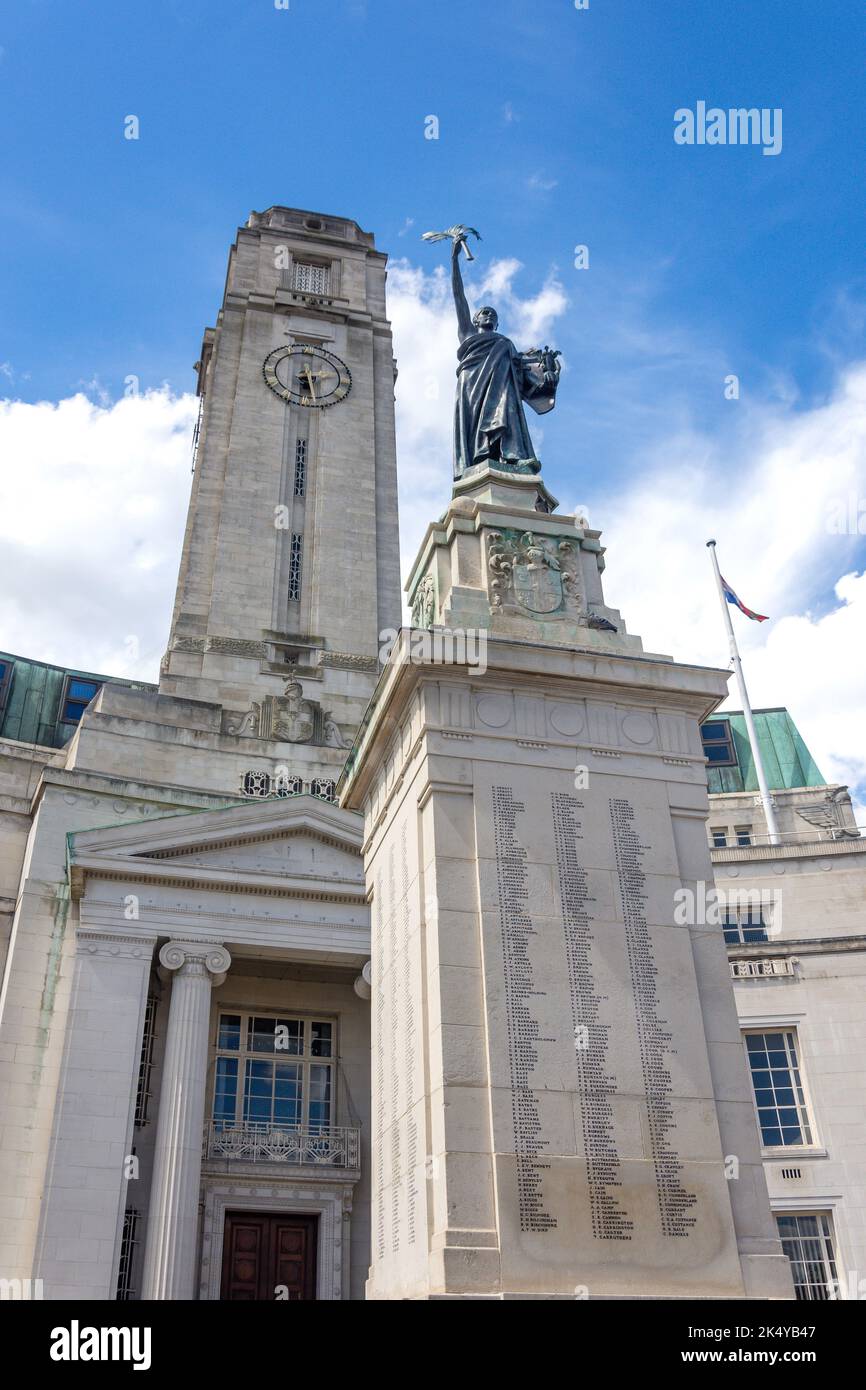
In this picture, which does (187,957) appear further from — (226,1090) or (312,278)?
(312,278)

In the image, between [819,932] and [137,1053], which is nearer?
[137,1053]

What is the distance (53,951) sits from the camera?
29859 mm

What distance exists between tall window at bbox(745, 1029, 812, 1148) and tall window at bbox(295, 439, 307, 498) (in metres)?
29.1

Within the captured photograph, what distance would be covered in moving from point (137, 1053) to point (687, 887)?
1893 cm

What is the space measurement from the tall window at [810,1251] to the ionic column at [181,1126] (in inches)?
531

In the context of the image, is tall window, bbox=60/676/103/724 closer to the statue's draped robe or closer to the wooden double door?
the wooden double door

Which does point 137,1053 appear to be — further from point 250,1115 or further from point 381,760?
point 381,760

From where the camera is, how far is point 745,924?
32344 millimetres

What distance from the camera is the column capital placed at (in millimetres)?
29016

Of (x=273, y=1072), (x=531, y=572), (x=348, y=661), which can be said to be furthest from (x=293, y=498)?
(x=531, y=572)

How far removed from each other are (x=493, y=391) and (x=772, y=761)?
41459 millimetres

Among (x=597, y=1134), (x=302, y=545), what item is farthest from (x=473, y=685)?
(x=302, y=545)

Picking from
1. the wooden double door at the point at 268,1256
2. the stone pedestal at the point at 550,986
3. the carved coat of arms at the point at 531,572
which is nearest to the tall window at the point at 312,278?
the wooden double door at the point at 268,1256

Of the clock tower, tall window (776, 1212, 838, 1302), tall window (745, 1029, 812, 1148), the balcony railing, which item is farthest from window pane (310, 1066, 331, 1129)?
tall window (776, 1212, 838, 1302)
